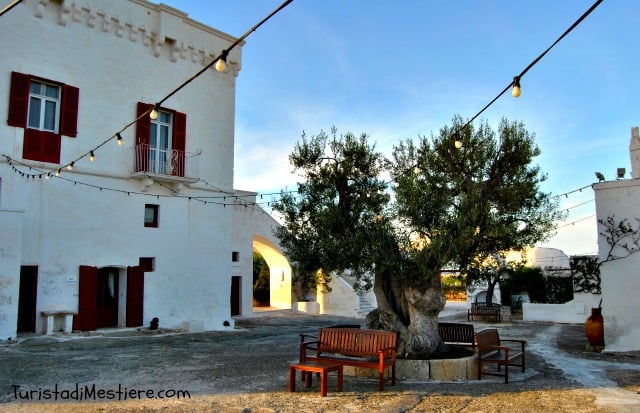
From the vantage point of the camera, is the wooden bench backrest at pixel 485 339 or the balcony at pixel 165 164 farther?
the balcony at pixel 165 164

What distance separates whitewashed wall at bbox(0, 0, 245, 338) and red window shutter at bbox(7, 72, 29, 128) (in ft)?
0.48

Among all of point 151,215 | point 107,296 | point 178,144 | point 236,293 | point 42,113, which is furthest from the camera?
point 236,293

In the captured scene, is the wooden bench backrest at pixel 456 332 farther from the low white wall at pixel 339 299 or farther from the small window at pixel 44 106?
the low white wall at pixel 339 299

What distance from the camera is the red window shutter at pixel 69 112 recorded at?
43.8ft

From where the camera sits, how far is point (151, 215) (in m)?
15.1

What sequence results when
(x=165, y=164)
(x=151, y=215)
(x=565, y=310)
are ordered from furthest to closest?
(x=565, y=310) < (x=165, y=164) < (x=151, y=215)

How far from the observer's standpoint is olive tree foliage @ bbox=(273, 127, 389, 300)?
8562 mm

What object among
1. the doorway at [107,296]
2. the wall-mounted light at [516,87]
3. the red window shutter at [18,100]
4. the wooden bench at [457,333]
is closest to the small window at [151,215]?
the doorway at [107,296]

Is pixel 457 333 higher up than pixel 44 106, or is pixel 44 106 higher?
pixel 44 106

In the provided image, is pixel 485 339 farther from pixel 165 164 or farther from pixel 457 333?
pixel 165 164

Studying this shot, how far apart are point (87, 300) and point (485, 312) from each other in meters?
12.4

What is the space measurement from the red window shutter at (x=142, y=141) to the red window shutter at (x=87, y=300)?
2.97m

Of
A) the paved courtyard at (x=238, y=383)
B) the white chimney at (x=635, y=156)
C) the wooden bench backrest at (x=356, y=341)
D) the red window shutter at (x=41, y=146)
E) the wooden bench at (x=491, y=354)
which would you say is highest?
the red window shutter at (x=41, y=146)

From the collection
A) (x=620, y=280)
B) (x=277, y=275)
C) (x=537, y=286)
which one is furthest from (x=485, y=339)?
(x=277, y=275)
